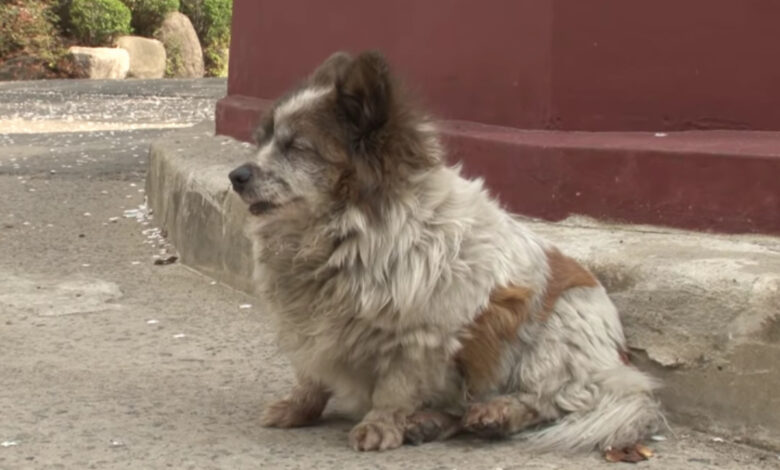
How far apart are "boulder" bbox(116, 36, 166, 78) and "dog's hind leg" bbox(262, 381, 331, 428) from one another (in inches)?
838

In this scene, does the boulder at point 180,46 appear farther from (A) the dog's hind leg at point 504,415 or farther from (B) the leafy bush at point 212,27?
(A) the dog's hind leg at point 504,415

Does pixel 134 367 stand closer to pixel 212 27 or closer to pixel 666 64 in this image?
pixel 666 64

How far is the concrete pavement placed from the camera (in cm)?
405

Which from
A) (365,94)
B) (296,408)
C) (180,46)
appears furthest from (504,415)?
(180,46)

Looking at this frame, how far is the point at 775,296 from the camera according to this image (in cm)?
418

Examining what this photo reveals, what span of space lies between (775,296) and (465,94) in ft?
7.03

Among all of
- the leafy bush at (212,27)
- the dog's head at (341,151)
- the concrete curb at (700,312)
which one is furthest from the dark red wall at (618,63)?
the leafy bush at (212,27)

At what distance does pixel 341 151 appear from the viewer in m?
3.99

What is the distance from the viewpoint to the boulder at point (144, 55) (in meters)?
25.0

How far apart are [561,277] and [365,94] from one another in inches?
37.6

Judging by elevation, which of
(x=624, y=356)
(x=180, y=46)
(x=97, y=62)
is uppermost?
(x=624, y=356)

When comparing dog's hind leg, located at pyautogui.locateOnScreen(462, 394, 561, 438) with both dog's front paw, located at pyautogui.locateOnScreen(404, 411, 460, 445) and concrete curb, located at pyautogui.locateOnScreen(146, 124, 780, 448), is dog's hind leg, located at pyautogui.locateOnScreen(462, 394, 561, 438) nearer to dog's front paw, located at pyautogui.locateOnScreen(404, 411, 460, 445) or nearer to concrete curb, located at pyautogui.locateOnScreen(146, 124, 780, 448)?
dog's front paw, located at pyautogui.locateOnScreen(404, 411, 460, 445)

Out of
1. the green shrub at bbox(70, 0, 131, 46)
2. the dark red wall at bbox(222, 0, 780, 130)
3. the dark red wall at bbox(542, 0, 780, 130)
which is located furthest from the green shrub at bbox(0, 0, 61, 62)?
the dark red wall at bbox(542, 0, 780, 130)

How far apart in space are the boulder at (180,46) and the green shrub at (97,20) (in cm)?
117
